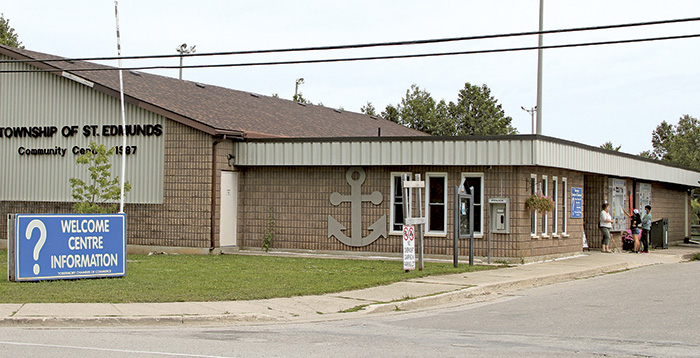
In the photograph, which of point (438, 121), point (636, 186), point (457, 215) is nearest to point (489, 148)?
point (457, 215)

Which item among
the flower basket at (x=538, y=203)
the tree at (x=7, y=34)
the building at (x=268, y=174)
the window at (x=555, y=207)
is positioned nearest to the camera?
the flower basket at (x=538, y=203)

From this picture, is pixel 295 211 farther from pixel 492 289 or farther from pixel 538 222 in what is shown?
pixel 492 289

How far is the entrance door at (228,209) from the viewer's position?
958 inches

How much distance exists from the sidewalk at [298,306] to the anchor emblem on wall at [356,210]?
15.6 ft

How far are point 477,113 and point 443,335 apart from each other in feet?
169

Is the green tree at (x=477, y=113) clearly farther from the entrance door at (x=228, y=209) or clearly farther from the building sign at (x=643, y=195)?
the entrance door at (x=228, y=209)

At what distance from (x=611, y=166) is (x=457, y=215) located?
893 cm

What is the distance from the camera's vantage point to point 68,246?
53.4ft

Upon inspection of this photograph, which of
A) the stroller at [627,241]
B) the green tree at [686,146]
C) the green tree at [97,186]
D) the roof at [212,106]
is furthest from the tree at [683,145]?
the green tree at [97,186]

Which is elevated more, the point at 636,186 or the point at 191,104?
the point at 191,104

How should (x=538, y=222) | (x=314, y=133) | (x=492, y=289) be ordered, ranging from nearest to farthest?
(x=492, y=289) → (x=538, y=222) → (x=314, y=133)

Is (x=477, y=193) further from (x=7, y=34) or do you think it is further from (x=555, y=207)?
(x=7, y=34)

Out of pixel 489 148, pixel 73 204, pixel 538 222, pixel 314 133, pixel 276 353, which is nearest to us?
pixel 276 353

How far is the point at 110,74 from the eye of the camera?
27.5 meters
